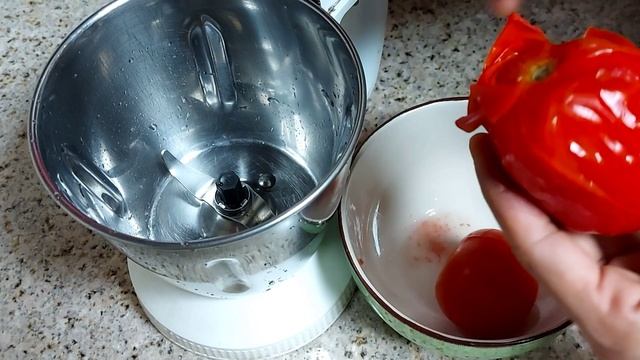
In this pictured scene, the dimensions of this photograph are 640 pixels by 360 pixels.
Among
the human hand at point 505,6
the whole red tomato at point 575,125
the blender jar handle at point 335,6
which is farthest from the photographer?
the blender jar handle at point 335,6

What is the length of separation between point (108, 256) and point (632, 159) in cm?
53

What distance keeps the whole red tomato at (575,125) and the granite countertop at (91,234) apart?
0.83ft

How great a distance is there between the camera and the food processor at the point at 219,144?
2.05ft

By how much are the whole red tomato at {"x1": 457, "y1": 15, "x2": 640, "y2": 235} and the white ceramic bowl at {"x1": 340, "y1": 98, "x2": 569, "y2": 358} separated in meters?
0.20

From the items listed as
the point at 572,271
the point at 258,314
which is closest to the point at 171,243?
the point at 258,314

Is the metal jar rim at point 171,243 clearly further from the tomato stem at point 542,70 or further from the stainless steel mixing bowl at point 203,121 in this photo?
the tomato stem at point 542,70

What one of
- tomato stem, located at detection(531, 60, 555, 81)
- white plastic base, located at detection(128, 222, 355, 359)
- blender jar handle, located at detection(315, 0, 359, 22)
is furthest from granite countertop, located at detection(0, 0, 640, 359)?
tomato stem, located at detection(531, 60, 555, 81)

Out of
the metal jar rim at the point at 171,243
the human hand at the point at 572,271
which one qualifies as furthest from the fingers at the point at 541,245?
the metal jar rim at the point at 171,243

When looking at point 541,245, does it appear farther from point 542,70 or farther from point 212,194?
point 212,194

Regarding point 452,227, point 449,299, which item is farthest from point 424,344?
point 452,227

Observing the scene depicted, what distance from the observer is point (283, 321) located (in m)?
0.68

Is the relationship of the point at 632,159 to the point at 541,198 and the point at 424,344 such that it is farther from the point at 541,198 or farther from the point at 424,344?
the point at 424,344

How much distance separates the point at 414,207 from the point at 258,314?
206 mm

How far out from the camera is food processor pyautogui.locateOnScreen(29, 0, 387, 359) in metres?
0.62
